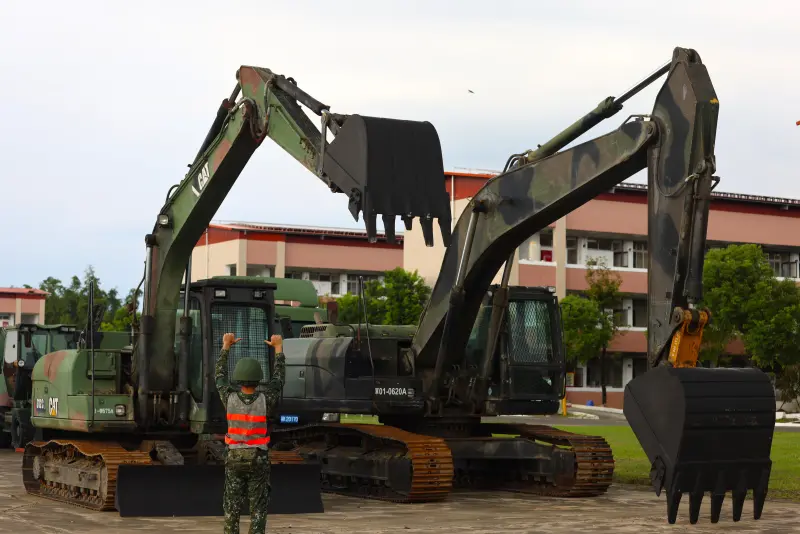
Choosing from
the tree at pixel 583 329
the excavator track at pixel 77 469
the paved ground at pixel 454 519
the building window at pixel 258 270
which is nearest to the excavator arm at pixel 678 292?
the paved ground at pixel 454 519

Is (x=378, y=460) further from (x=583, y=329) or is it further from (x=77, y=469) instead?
(x=583, y=329)

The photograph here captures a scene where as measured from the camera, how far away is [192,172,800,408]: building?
6762 cm

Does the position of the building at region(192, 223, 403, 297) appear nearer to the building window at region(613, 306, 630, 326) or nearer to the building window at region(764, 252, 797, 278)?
the building window at region(613, 306, 630, 326)

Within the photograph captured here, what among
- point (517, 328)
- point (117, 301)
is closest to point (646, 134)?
point (517, 328)

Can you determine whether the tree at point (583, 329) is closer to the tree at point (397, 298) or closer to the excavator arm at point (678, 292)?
the tree at point (397, 298)

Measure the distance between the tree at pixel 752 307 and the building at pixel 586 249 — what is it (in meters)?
4.98

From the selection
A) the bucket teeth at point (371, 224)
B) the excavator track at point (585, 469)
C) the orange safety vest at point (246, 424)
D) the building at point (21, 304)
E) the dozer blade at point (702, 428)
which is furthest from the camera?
the building at point (21, 304)

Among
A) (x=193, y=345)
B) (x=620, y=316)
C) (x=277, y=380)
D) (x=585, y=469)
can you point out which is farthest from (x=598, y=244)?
(x=277, y=380)

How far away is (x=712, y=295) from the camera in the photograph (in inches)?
2419

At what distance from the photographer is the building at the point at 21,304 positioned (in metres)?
107

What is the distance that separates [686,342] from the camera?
1292cm

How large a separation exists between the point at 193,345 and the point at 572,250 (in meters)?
53.3

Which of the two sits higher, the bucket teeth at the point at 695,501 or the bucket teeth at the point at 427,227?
the bucket teeth at the point at 427,227

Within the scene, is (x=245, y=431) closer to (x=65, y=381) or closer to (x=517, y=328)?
(x=65, y=381)
